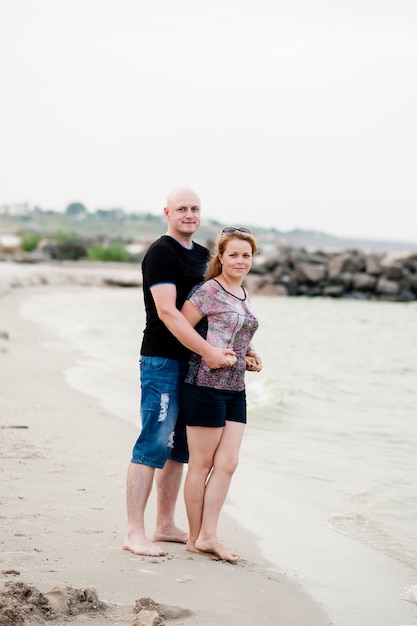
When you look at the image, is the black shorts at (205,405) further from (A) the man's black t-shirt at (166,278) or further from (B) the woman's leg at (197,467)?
(A) the man's black t-shirt at (166,278)

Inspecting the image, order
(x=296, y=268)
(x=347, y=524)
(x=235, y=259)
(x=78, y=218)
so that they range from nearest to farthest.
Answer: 1. (x=235, y=259)
2. (x=347, y=524)
3. (x=296, y=268)
4. (x=78, y=218)

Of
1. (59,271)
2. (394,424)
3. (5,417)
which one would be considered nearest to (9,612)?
(5,417)

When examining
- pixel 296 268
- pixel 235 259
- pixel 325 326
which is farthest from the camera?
pixel 296 268

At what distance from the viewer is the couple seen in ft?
15.3

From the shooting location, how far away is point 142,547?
460cm

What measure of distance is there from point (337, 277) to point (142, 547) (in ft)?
148

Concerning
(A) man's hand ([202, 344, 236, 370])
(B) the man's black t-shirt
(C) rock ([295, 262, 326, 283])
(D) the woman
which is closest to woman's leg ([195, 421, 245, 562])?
(D) the woman

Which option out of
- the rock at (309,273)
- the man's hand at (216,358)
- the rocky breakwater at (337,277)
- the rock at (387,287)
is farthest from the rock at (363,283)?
the man's hand at (216,358)

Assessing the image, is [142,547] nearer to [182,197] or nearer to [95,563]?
[95,563]

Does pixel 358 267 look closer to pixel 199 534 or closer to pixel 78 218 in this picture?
pixel 199 534

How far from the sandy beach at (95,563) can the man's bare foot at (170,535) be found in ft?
0.27

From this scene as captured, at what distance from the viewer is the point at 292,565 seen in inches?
193

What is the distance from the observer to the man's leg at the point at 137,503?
4652 millimetres

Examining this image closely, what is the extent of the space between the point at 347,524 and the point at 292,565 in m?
1.34
